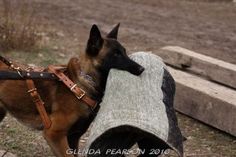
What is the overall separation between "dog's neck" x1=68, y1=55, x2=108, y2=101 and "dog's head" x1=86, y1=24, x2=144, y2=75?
0.14 feet

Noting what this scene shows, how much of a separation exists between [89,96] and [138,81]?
1.35ft

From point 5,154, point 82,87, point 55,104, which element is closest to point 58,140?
point 55,104

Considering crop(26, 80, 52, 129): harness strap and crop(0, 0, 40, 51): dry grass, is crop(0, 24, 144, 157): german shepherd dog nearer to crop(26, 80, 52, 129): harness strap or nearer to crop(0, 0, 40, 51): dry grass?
crop(26, 80, 52, 129): harness strap

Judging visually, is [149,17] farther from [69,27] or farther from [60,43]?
[60,43]

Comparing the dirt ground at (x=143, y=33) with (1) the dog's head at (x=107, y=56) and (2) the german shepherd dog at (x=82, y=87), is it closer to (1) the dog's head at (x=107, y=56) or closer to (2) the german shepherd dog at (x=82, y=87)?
(2) the german shepherd dog at (x=82, y=87)

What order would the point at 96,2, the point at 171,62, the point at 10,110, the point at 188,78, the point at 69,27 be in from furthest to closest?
the point at 96,2 < the point at 69,27 < the point at 171,62 < the point at 188,78 < the point at 10,110

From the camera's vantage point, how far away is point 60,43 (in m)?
9.91

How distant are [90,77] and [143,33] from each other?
6904 millimetres

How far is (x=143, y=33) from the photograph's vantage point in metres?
Result: 11.1

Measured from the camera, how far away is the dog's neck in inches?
169

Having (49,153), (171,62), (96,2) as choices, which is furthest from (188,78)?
(96,2)

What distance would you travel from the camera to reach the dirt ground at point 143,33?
5.67 metres

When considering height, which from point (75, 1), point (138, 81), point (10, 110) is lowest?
point (75, 1)

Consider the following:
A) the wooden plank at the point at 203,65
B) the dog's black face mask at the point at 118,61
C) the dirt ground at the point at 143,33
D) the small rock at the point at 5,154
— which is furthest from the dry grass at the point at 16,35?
the dog's black face mask at the point at 118,61
